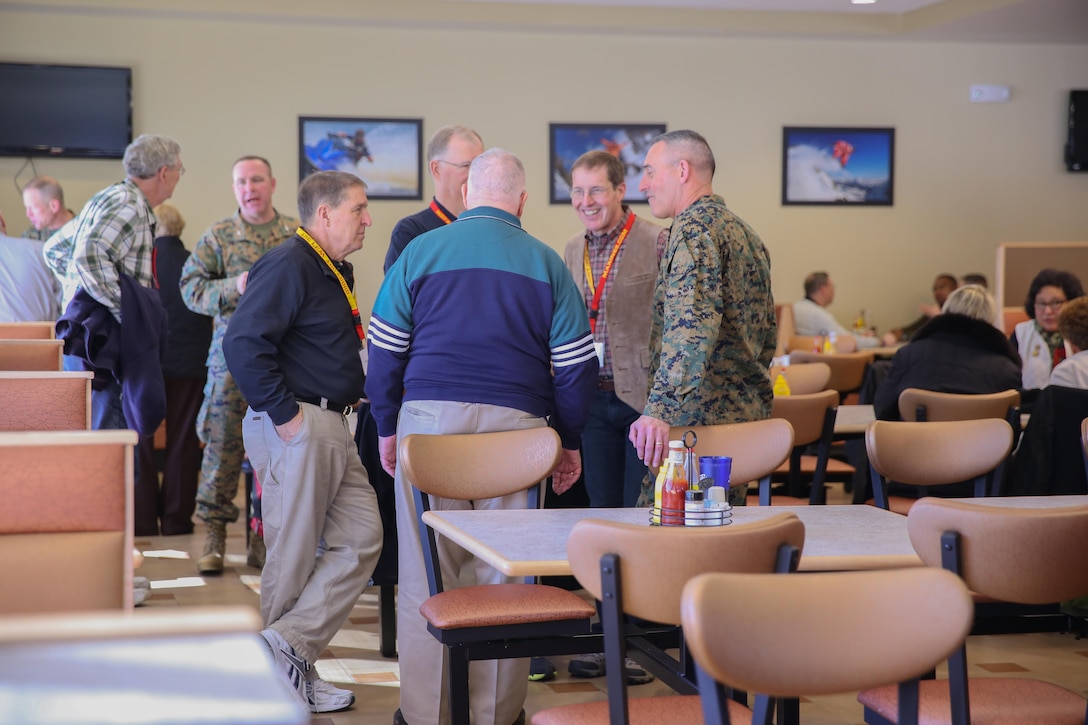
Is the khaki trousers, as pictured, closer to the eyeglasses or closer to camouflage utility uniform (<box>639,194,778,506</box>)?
camouflage utility uniform (<box>639,194,778,506</box>)

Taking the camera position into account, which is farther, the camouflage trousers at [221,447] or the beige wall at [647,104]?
the beige wall at [647,104]

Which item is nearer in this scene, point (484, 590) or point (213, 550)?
point (484, 590)

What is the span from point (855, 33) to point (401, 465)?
25.3ft

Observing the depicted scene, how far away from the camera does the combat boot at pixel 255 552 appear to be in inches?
212

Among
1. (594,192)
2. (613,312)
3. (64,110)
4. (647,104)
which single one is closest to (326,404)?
(613,312)

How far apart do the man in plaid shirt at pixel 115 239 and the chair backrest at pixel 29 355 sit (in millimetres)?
613

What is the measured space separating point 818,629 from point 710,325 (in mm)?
1648

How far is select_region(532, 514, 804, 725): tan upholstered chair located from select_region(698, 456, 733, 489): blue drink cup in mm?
513

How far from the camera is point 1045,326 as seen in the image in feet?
20.7

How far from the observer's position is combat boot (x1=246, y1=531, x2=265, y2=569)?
539cm

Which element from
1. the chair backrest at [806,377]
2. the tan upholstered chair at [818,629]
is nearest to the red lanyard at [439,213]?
the chair backrest at [806,377]

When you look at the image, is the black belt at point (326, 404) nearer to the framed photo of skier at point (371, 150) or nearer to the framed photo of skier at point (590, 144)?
the framed photo of skier at point (371, 150)

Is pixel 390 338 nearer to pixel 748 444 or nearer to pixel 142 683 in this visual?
pixel 748 444

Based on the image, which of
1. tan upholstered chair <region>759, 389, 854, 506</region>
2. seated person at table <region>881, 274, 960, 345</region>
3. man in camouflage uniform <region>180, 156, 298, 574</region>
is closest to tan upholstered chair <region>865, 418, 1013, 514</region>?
tan upholstered chair <region>759, 389, 854, 506</region>
